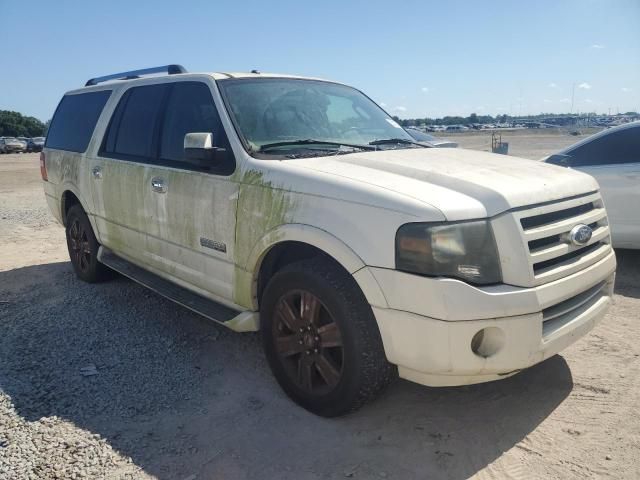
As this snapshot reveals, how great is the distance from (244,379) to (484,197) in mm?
2008

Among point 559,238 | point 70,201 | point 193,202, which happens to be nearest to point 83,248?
point 70,201

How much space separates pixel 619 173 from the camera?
5.65 m

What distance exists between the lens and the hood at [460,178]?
2615mm

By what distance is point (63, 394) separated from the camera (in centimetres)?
342

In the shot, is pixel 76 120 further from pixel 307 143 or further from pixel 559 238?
pixel 559 238

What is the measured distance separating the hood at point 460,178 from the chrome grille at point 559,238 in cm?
7

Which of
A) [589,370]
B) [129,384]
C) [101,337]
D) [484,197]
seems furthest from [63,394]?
[589,370]

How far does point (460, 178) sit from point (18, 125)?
88655 mm

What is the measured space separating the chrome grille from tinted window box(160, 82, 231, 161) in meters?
2.03

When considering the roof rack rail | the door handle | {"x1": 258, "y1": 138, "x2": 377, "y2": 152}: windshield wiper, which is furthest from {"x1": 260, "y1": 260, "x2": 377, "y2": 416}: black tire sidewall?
the roof rack rail

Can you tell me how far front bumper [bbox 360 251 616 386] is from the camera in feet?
8.12

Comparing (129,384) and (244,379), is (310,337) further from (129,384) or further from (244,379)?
(129,384)

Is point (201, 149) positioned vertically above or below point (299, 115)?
below

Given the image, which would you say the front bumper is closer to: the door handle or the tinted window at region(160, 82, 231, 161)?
the tinted window at region(160, 82, 231, 161)
